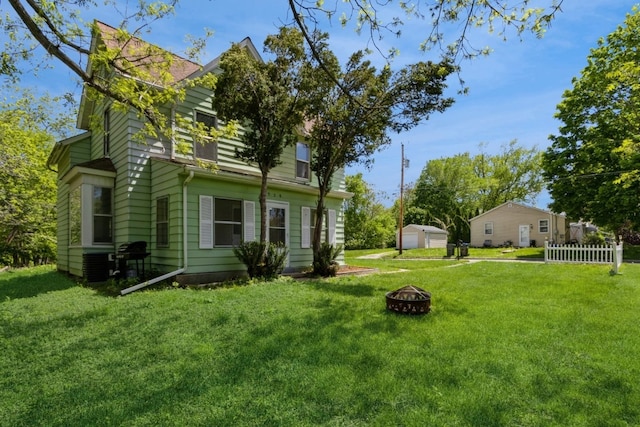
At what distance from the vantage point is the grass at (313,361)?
2.95 m

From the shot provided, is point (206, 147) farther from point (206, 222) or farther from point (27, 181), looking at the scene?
point (27, 181)

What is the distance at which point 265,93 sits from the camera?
8930 millimetres

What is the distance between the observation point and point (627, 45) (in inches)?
708

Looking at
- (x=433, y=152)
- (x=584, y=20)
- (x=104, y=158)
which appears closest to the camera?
Answer: (x=584, y=20)

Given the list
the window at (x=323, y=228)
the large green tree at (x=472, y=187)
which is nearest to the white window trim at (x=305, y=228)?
the window at (x=323, y=228)

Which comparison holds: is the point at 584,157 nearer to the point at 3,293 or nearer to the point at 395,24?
the point at 395,24

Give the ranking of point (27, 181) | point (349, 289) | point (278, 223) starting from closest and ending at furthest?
1. point (349, 289)
2. point (278, 223)
3. point (27, 181)

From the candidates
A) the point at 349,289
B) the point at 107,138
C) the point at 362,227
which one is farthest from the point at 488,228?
the point at 107,138

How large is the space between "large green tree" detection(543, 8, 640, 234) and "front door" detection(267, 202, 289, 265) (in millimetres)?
17724

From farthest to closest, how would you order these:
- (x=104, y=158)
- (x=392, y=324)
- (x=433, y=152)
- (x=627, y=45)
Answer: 1. (x=433, y=152)
2. (x=627, y=45)
3. (x=104, y=158)
4. (x=392, y=324)

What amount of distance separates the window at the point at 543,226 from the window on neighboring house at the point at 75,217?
30.7 meters

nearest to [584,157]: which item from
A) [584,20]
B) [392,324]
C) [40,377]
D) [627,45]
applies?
[627,45]

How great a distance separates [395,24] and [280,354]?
13.6 ft

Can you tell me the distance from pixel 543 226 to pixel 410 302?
27975 millimetres
